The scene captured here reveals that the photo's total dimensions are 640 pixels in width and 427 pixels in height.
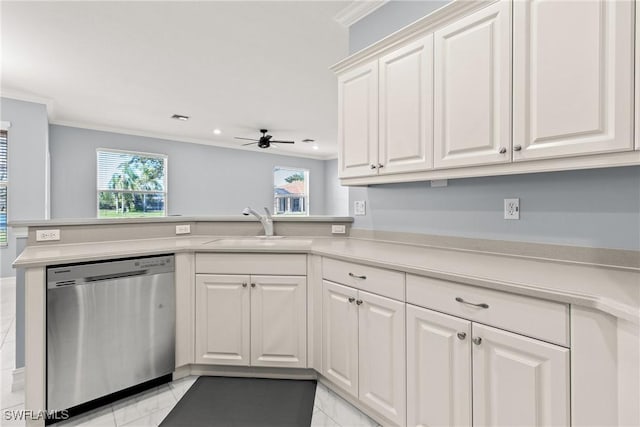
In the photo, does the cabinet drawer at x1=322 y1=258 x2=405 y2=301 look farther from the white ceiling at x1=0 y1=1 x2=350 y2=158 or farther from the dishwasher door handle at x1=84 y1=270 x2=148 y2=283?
the white ceiling at x1=0 y1=1 x2=350 y2=158

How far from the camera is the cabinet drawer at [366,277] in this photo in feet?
4.92

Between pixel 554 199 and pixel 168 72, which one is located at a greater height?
pixel 168 72

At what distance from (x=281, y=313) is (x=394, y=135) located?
1.31m

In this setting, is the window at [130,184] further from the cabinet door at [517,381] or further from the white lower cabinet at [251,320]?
the cabinet door at [517,381]

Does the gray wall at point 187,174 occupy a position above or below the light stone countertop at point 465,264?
above

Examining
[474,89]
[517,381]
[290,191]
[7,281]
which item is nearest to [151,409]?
[517,381]

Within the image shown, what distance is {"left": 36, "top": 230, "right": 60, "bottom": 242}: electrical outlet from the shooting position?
204cm

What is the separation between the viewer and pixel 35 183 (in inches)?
175

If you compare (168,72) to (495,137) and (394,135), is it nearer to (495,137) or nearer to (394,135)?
(394,135)

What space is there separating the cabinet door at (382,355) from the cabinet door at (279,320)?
47 centimetres

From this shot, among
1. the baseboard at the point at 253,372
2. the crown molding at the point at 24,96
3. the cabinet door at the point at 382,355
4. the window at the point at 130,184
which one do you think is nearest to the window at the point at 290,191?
the window at the point at 130,184

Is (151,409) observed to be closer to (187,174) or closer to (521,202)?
(521,202)

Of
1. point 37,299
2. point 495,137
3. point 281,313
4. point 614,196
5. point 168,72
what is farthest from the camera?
point 168,72

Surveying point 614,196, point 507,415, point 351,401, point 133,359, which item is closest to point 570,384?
point 507,415
